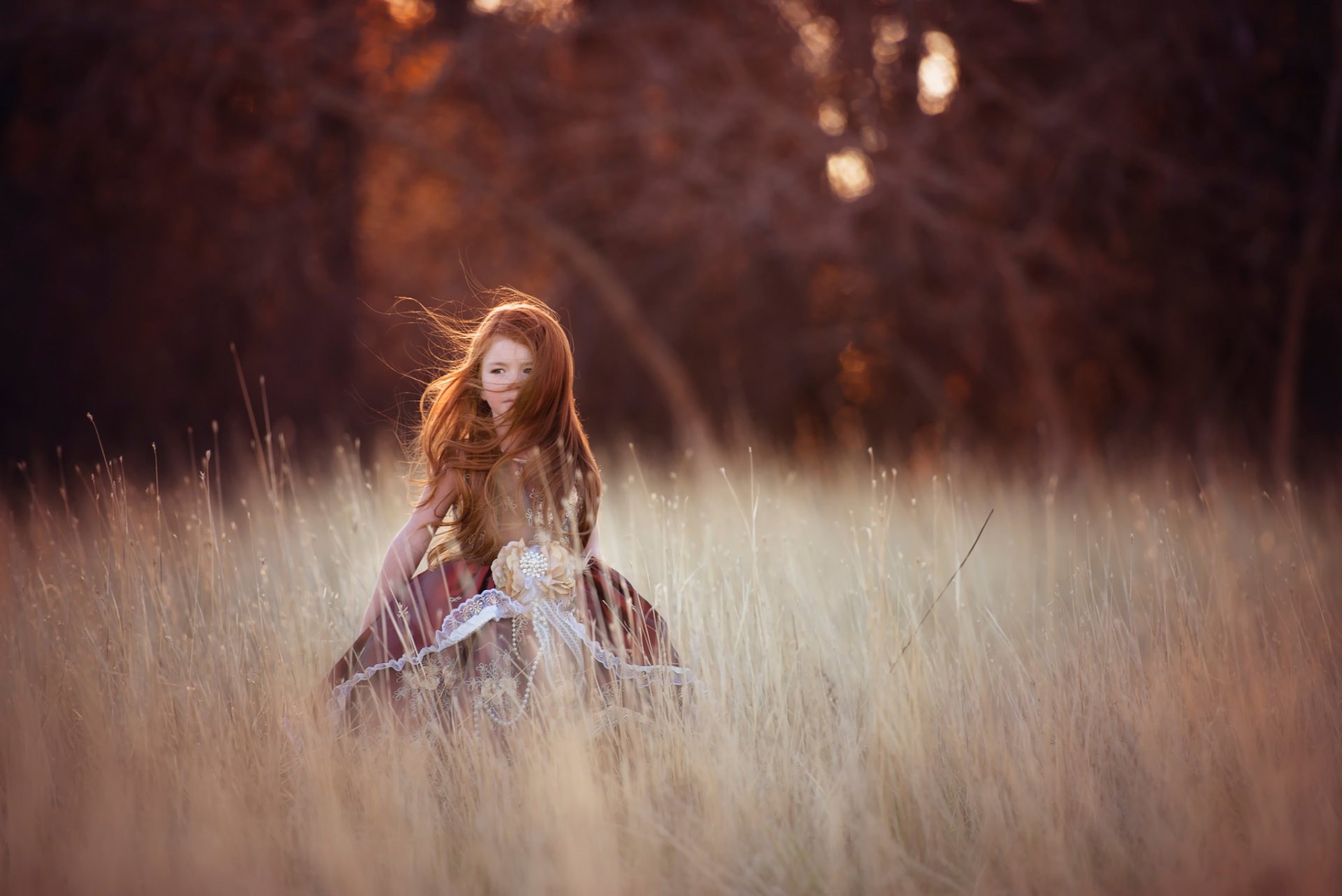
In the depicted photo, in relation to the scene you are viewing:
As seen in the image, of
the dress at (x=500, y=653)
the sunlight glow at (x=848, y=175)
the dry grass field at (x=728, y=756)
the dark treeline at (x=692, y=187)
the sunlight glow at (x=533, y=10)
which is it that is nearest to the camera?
the dry grass field at (x=728, y=756)

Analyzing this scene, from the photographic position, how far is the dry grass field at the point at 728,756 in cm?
233

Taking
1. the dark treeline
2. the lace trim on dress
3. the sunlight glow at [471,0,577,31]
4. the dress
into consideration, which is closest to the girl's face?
the dress

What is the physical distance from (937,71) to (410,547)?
6.46 metres

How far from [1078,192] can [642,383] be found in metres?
4.30

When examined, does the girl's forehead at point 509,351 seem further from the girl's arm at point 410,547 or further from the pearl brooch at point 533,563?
the pearl brooch at point 533,563

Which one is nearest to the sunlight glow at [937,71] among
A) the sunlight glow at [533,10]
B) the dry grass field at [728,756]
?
the sunlight glow at [533,10]

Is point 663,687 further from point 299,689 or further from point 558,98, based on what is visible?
point 558,98

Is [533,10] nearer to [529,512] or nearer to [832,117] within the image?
[832,117]

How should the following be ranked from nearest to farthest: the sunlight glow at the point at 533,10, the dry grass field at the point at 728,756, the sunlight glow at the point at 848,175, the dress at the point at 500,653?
the dry grass field at the point at 728,756 → the dress at the point at 500,653 → the sunlight glow at the point at 533,10 → the sunlight glow at the point at 848,175

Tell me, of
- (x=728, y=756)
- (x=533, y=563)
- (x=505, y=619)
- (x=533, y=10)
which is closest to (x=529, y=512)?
(x=533, y=563)

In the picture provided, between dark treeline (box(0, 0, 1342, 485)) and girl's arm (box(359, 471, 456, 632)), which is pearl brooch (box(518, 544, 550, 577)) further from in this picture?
dark treeline (box(0, 0, 1342, 485))

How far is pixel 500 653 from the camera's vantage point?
8.98 feet

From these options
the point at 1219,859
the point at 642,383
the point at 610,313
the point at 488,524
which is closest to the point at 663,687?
the point at 488,524

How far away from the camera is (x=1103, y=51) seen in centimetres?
746
